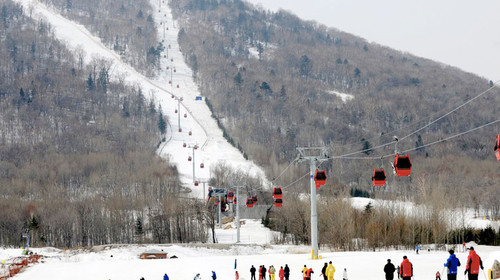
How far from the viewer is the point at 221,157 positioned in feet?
392

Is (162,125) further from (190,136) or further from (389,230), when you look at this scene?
(389,230)

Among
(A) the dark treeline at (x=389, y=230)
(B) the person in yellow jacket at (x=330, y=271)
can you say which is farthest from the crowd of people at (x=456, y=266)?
(A) the dark treeline at (x=389, y=230)

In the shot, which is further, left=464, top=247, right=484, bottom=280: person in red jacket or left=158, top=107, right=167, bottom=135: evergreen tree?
left=158, top=107, right=167, bottom=135: evergreen tree

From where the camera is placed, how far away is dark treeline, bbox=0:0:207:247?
71.4 meters

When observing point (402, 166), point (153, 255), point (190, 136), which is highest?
point (190, 136)

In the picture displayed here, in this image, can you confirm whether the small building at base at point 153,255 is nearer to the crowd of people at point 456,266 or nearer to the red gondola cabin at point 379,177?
the red gondola cabin at point 379,177

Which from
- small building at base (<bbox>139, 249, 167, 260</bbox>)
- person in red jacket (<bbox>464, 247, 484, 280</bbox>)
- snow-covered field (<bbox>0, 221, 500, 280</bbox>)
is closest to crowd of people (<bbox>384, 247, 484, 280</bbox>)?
person in red jacket (<bbox>464, 247, 484, 280</bbox>)

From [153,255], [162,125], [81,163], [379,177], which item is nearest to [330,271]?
[379,177]

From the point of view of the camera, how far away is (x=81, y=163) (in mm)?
117562

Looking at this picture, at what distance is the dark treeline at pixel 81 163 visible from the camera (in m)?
71.4

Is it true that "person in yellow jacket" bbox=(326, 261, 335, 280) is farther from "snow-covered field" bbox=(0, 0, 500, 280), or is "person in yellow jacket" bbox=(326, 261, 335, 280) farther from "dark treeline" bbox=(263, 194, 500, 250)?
"dark treeline" bbox=(263, 194, 500, 250)

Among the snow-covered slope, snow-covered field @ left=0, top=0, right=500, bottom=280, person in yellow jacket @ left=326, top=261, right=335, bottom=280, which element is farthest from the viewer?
the snow-covered slope

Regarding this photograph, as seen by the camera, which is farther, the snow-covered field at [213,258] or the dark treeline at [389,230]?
the dark treeline at [389,230]

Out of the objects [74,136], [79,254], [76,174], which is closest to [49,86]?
[74,136]
